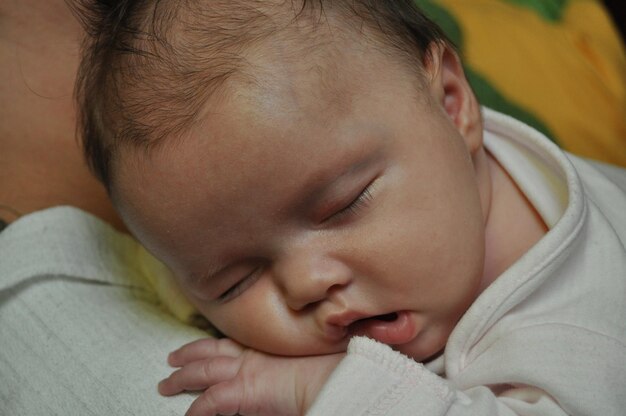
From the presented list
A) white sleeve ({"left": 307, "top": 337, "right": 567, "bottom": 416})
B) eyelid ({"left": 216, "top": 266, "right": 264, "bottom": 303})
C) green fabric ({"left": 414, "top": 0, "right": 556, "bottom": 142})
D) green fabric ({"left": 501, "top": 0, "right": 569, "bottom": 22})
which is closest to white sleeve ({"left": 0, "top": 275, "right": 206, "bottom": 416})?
eyelid ({"left": 216, "top": 266, "right": 264, "bottom": 303})

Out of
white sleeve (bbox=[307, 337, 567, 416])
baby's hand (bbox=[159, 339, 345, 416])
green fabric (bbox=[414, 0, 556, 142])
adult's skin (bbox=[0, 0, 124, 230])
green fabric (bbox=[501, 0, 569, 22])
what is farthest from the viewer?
green fabric (bbox=[501, 0, 569, 22])

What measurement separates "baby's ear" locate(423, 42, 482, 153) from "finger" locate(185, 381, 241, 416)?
47 centimetres

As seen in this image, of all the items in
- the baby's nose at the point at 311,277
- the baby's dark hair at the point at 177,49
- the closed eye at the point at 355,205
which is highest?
the baby's dark hair at the point at 177,49

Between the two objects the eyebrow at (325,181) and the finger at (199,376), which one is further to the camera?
the finger at (199,376)

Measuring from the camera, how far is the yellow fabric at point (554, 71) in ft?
5.27

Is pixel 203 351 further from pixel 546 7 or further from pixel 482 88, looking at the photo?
pixel 546 7

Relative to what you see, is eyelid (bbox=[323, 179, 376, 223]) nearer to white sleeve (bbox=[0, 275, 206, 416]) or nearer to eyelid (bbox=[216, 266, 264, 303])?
eyelid (bbox=[216, 266, 264, 303])

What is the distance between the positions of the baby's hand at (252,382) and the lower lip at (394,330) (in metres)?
Result: 0.06

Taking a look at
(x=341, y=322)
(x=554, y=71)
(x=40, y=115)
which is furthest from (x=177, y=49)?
(x=554, y=71)

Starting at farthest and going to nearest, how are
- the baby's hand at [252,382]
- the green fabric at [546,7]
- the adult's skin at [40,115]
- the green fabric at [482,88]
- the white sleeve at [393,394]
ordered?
the green fabric at [546,7] < the green fabric at [482,88] < the adult's skin at [40,115] < the baby's hand at [252,382] < the white sleeve at [393,394]

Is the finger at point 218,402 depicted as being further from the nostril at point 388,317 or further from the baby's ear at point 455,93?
the baby's ear at point 455,93

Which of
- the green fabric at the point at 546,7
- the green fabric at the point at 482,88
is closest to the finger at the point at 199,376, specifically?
the green fabric at the point at 482,88

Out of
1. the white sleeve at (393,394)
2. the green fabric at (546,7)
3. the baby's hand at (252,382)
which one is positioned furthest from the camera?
the green fabric at (546,7)

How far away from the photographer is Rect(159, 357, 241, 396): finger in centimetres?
105
